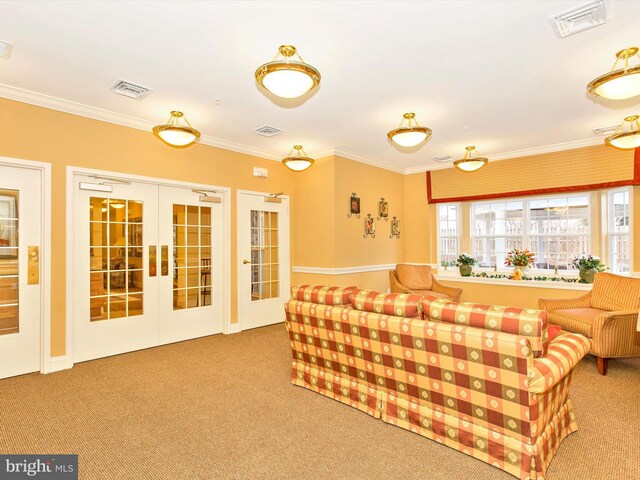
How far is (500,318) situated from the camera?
2168 mm

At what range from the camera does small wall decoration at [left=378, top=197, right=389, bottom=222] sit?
6.69 meters

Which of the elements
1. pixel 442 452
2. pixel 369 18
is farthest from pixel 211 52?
pixel 442 452

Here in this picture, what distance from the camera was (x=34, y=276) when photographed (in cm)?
376

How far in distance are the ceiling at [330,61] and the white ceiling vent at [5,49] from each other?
0.05 metres

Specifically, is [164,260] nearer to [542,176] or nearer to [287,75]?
[287,75]

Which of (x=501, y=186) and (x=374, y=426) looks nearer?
(x=374, y=426)

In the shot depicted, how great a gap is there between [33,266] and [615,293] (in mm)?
6585

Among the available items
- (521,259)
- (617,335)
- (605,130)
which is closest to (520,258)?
(521,259)

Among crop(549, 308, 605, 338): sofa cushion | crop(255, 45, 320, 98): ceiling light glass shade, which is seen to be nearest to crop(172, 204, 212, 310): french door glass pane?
crop(255, 45, 320, 98): ceiling light glass shade

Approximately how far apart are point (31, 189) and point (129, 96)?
1410 millimetres

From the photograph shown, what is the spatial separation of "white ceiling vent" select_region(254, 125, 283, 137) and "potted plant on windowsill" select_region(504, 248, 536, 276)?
4.34 meters

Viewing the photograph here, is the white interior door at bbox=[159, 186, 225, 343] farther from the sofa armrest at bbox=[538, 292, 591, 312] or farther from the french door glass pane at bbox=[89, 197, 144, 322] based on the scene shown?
the sofa armrest at bbox=[538, 292, 591, 312]

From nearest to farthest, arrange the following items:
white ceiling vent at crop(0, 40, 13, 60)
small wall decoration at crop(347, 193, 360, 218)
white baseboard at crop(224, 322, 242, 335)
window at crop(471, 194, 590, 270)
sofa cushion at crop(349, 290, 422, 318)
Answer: sofa cushion at crop(349, 290, 422, 318)
white ceiling vent at crop(0, 40, 13, 60)
white baseboard at crop(224, 322, 242, 335)
window at crop(471, 194, 590, 270)
small wall decoration at crop(347, 193, 360, 218)

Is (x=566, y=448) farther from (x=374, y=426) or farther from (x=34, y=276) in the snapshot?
(x=34, y=276)
